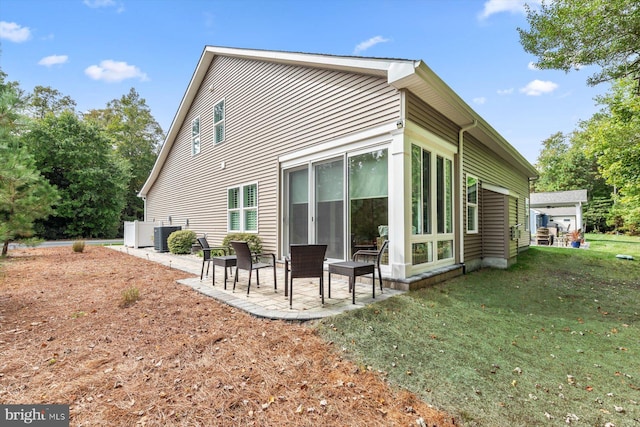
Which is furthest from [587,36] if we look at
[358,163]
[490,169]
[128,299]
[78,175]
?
[78,175]

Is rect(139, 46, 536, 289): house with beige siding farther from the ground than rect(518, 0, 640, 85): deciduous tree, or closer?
closer

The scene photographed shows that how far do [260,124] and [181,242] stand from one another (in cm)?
526

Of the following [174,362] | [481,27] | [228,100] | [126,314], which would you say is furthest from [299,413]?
[481,27]

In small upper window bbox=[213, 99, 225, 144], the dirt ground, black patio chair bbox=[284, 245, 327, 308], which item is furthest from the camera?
small upper window bbox=[213, 99, 225, 144]

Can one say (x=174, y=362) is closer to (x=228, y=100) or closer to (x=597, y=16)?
(x=228, y=100)

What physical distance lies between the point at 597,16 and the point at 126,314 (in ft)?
41.9

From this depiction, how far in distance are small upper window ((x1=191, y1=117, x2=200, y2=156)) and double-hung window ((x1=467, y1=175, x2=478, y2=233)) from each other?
977 cm

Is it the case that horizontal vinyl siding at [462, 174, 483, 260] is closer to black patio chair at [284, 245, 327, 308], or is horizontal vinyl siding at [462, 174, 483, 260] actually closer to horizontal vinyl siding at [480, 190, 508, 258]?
horizontal vinyl siding at [480, 190, 508, 258]

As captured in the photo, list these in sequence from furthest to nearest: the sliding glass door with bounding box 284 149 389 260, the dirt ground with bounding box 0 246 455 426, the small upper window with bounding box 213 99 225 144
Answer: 1. the small upper window with bounding box 213 99 225 144
2. the sliding glass door with bounding box 284 149 389 260
3. the dirt ground with bounding box 0 246 455 426

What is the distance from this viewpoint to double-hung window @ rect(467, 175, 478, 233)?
737cm

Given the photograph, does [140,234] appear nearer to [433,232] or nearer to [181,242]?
[181,242]

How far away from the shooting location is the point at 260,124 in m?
8.33

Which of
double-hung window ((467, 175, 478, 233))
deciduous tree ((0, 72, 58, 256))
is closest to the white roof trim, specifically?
double-hung window ((467, 175, 478, 233))

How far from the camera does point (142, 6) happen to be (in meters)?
8.80
